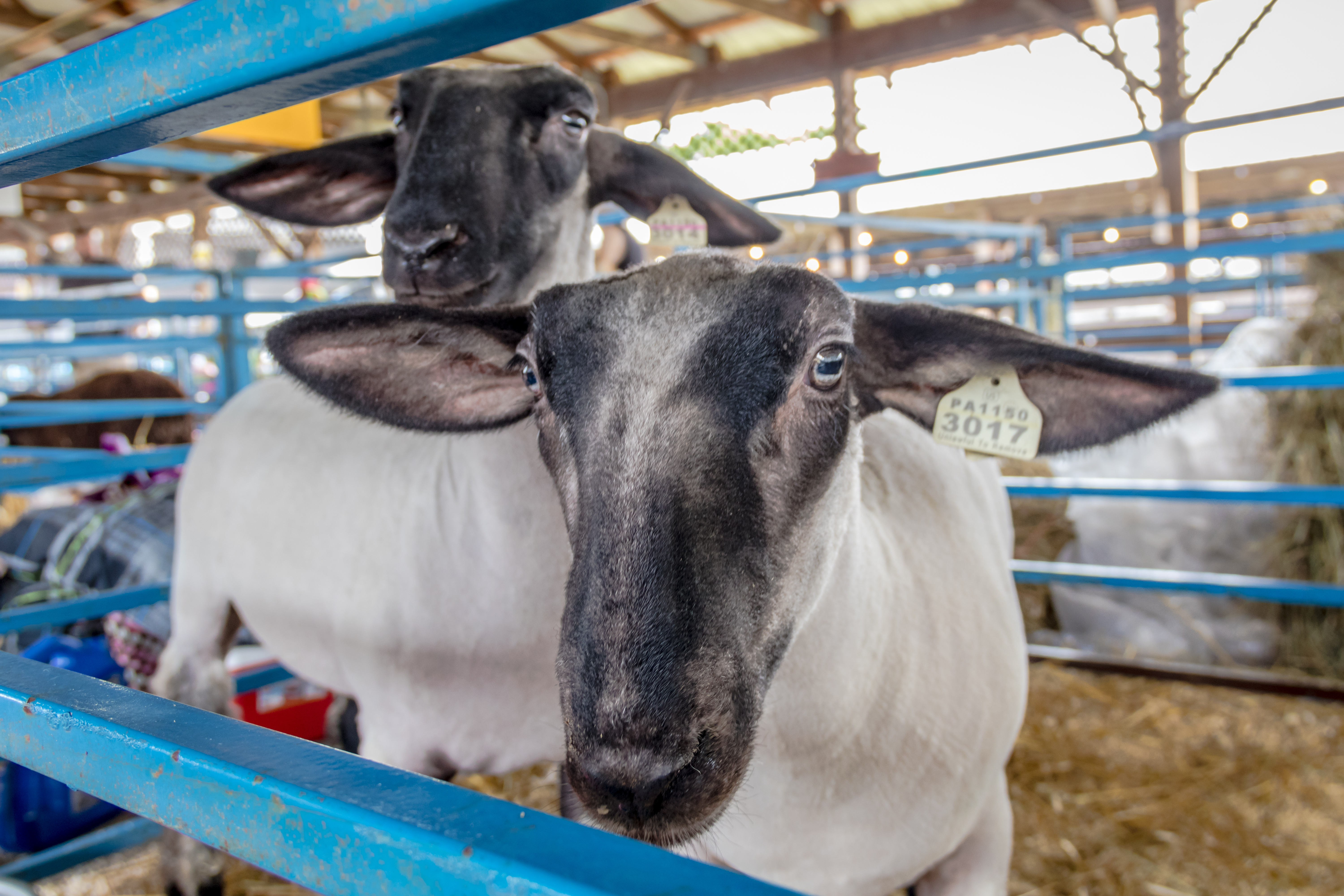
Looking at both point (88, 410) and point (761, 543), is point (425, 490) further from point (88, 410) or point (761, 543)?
point (88, 410)

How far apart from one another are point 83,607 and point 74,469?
1.69 feet

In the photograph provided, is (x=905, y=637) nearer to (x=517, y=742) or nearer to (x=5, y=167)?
(x=517, y=742)

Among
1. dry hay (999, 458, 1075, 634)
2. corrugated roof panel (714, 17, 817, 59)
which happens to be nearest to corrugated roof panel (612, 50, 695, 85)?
corrugated roof panel (714, 17, 817, 59)

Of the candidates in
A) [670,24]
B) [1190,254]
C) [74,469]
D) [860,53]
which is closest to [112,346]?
[74,469]

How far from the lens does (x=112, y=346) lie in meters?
5.75

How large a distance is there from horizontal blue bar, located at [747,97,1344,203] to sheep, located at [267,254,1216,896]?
8.54 ft

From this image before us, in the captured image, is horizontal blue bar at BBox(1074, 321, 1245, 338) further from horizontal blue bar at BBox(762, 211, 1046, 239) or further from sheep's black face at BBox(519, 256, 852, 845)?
sheep's black face at BBox(519, 256, 852, 845)

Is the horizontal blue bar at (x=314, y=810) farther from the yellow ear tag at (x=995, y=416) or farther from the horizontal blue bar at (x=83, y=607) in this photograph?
the horizontal blue bar at (x=83, y=607)

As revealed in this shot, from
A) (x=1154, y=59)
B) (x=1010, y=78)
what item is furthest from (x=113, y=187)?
(x=1154, y=59)

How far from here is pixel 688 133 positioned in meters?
12.0

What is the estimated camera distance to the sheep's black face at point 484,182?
6.40ft

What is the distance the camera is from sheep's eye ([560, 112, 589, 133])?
2324mm

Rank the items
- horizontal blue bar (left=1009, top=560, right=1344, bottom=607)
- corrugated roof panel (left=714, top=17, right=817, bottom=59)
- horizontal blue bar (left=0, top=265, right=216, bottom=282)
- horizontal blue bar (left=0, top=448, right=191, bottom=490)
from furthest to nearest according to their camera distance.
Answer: corrugated roof panel (left=714, top=17, right=817, bottom=59) → horizontal blue bar (left=0, top=265, right=216, bottom=282) → horizontal blue bar (left=1009, top=560, right=1344, bottom=607) → horizontal blue bar (left=0, top=448, right=191, bottom=490)

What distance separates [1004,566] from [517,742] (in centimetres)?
125
